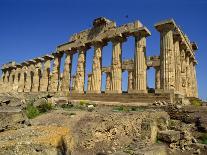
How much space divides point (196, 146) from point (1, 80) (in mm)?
49809

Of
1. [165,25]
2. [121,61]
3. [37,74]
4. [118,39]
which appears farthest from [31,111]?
[37,74]

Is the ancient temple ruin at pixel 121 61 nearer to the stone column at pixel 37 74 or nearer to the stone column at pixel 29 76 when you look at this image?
the stone column at pixel 37 74

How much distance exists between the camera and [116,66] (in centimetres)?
2578

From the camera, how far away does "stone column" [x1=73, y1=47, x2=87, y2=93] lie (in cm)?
3021

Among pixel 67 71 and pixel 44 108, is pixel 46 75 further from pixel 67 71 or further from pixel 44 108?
pixel 44 108

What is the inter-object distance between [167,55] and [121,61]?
5.66m

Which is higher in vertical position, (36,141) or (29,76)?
(29,76)

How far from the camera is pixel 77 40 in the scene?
3162 cm

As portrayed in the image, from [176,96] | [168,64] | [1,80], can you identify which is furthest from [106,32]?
[1,80]

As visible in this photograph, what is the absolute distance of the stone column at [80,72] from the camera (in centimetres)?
3021

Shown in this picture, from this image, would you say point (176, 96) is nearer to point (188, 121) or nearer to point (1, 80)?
point (188, 121)

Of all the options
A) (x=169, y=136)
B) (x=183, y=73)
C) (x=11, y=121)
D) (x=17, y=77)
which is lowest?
(x=169, y=136)

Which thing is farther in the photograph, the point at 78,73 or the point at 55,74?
the point at 55,74

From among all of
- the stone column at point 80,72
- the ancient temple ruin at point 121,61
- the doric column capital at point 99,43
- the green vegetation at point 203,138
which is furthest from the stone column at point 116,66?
the green vegetation at point 203,138
